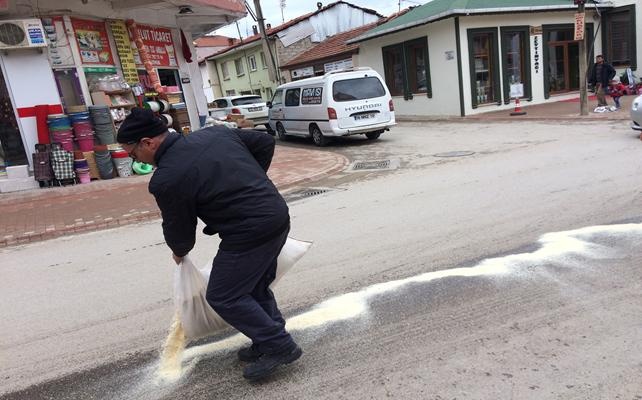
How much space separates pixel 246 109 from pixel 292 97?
4.56m

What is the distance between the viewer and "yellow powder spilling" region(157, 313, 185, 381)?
10.4 ft

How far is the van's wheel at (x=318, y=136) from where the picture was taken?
14.5 meters

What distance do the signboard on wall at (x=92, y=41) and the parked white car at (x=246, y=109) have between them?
6.90 m

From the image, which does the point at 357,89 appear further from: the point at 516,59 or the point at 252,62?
the point at 252,62

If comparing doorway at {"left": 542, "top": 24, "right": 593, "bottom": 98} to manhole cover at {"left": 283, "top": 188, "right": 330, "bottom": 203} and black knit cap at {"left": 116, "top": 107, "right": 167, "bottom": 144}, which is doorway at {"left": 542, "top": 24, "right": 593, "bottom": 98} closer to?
manhole cover at {"left": 283, "top": 188, "right": 330, "bottom": 203}

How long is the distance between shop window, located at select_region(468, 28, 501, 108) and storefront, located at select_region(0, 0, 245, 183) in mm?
9331

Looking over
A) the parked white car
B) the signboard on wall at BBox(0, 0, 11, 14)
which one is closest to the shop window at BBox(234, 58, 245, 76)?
the parked white car

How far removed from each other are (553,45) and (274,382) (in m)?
22.0

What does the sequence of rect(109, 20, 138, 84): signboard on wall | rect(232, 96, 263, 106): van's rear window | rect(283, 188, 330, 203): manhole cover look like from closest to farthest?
rect(283, 188, 330, 203): manhole cover
rect(109, 20, 138, 84): signboard on wall
rect(232, 96, 263, 106): van's rear window

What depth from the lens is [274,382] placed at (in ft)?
9.78

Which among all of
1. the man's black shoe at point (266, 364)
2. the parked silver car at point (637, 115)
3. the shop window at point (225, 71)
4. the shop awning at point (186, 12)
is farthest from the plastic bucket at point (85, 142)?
the shop window at point (225, 71)

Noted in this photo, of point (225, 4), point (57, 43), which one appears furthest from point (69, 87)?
Answer: point (225, 4)

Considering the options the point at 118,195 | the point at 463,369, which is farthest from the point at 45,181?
the point at 463,369

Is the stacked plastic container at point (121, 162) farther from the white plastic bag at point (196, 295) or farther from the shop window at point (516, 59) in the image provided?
the shop window at point (516, 59)
